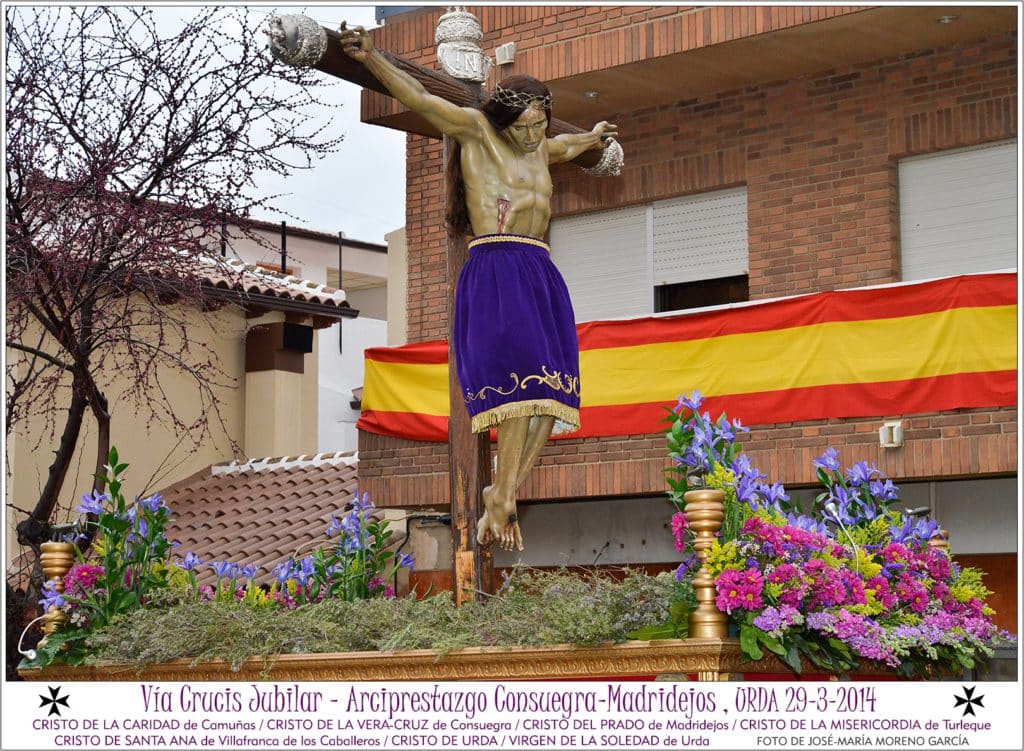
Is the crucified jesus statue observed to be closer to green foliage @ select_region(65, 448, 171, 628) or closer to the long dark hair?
the long dark hair

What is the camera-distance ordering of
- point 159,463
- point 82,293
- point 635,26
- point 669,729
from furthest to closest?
point 159,463 < point 635,26 < point 82,293 < point 669,729

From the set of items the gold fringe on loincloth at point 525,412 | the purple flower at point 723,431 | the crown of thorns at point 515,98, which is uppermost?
the crown of thorns at point 515,98

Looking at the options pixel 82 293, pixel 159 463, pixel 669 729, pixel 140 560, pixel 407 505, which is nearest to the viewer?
pixel 669 729

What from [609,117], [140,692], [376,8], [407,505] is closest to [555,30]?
[609,117]

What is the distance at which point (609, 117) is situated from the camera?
14.5 m

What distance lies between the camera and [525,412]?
7.01m

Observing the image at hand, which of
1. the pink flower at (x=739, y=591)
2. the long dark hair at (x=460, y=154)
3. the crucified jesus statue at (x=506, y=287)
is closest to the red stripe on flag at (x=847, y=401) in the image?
the long dark hair at (x=460, y=154)

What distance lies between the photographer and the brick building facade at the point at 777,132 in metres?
12.2

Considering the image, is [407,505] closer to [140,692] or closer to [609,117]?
[609,117]

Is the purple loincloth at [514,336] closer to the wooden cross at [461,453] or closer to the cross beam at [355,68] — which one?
the wooden cross at [461,453]

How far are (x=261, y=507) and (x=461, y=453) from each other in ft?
32.2

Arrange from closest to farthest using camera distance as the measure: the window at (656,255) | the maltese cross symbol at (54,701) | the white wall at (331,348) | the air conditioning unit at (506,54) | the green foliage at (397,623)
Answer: the green foliage at (397,623) < the maltese cross symbol at (54,701) < the air conditioning unit at (506,54) < the window at (656,255) < the white wall at (331,348)

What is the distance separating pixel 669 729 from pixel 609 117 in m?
9.43

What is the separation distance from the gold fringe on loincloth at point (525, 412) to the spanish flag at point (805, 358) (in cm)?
515
